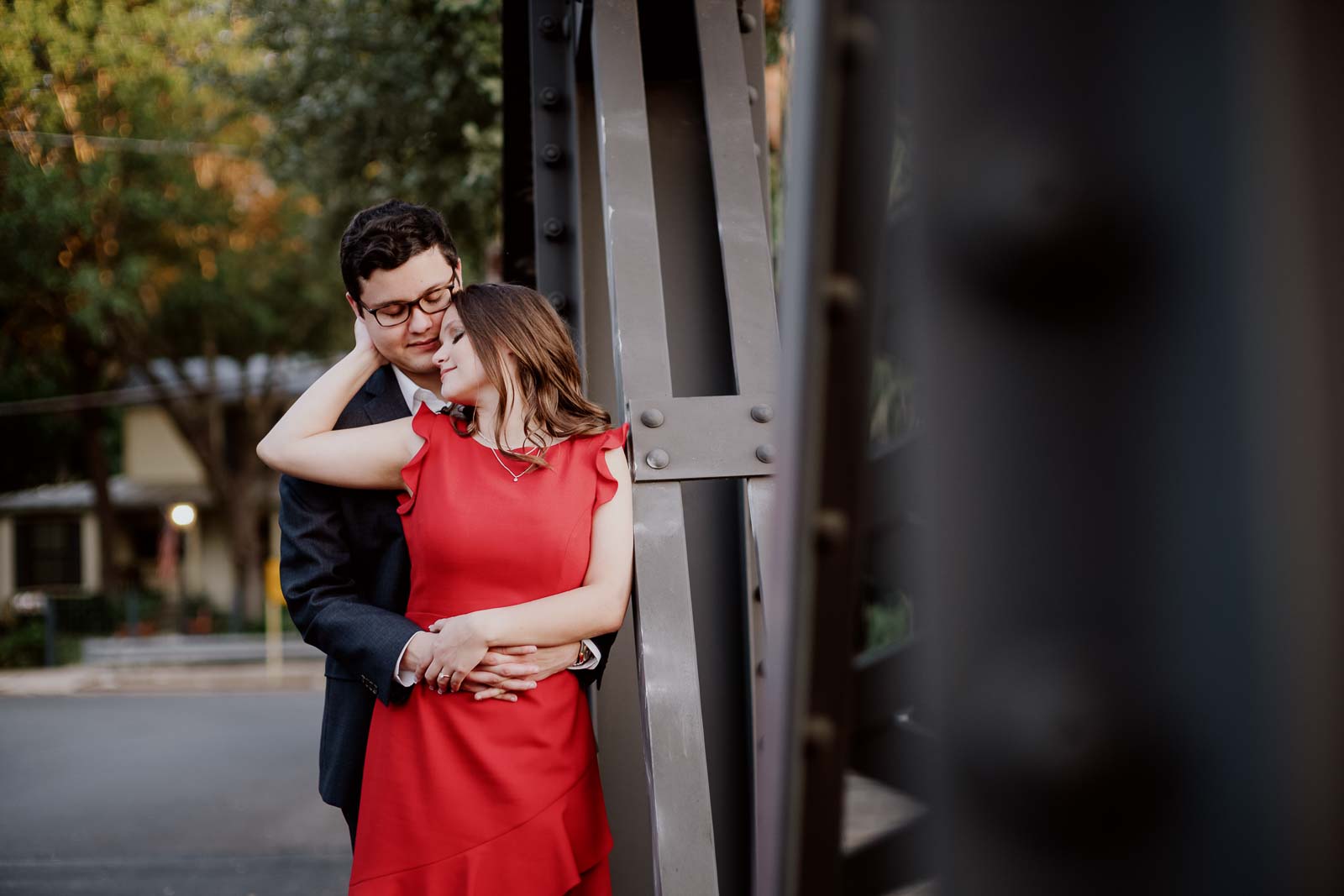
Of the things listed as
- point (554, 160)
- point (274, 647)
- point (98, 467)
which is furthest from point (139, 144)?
point (554, 160)

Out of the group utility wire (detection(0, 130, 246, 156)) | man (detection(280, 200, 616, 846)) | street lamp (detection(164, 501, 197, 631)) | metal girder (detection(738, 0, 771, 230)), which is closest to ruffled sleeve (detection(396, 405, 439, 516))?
man (detection(280, 200, 616, 846))

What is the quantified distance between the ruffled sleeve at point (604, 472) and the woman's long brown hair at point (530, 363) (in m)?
0.04

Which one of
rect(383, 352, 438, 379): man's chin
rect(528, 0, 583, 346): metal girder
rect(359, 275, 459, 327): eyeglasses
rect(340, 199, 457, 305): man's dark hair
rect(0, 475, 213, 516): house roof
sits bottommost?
rect(383, 352, 438, 379): man's chin

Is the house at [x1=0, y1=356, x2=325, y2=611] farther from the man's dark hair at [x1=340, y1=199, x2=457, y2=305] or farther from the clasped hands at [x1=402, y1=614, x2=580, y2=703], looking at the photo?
the clasped hands at [x1=402, y1=614, x2=580, y2=703]

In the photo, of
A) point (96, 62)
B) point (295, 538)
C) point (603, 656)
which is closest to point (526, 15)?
point (295, 538)

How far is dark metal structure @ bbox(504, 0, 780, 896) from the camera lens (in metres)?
2.10

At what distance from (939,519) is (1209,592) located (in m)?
0.15

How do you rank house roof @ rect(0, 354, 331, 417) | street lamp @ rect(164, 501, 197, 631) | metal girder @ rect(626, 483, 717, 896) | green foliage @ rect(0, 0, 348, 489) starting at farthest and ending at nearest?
1. street lamp @ rect(164, 501, 197, 631)
2. house roof @ rect(0, 354, 331, 417)
3. green foliage @ rect(0, 0, 348, 489)
4. metal girder @ rect(626, 483, 717, 896)

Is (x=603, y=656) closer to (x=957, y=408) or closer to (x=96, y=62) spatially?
(x=957, y=408)

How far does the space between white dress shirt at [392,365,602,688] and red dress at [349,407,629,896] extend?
0.03 m

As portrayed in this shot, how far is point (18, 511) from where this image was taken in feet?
111

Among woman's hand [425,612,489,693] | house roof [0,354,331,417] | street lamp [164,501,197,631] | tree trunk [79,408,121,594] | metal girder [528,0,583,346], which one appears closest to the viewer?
woman's hand [425,612,489,693]

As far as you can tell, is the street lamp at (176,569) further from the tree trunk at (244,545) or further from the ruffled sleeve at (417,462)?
the ruffled sleeve at (417,462)

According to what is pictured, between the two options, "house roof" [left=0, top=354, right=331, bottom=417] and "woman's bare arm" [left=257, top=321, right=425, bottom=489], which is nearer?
"woman's bare arm" [left=257, top=321, right=425, bottom=489]
